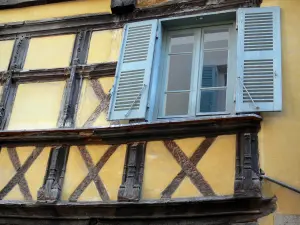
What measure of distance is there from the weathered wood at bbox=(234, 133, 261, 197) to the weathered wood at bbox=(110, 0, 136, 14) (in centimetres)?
229

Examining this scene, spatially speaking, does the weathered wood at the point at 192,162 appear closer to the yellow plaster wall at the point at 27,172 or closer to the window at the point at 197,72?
the window at the point at 197,72

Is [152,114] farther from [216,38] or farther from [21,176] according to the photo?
[21,176]

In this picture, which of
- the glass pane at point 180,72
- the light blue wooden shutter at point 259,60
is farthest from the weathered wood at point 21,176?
the light blue wooden shutter at point 259,60

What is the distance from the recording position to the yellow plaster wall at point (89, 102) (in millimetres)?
5609

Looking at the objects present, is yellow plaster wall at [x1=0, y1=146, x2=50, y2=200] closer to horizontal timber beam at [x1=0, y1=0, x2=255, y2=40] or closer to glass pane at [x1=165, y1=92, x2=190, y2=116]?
glass pane at [x1=165, y1=92, x2=190, y2=116]

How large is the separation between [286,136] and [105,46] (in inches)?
99.2

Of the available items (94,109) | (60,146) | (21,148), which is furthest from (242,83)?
(21,148)

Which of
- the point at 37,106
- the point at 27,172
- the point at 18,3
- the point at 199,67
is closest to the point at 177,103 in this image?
the point at 199,67

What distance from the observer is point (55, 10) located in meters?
6.64

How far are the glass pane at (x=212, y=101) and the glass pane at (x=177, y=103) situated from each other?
0.17 metres

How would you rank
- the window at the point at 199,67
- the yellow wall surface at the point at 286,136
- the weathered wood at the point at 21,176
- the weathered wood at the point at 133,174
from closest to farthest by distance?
1. the yellow wall surface at the point at 286,136
2. the weathered wood at the point at 133,174
3. the window at the point at 199,67
4. the weathered wood at the point at 21,176

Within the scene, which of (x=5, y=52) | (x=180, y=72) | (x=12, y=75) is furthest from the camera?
(x=5, y=52)

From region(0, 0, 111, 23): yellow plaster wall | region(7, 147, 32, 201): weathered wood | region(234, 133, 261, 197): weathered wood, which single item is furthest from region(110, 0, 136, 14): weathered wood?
region(234, 133, 261, 197): weathered wood

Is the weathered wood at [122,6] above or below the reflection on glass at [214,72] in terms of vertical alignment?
above
